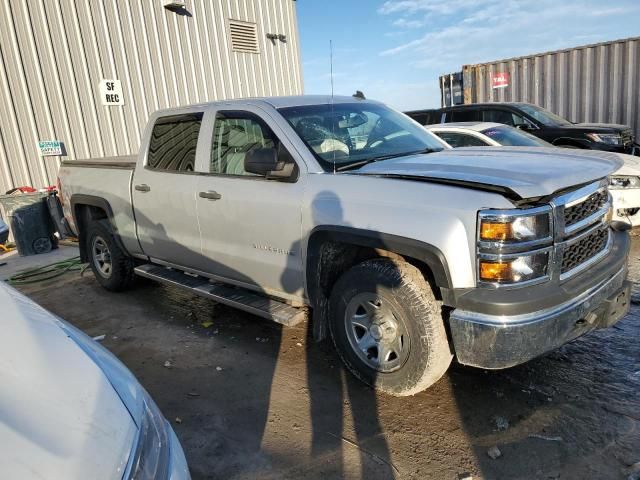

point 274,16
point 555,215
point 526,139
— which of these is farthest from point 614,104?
point 555,215

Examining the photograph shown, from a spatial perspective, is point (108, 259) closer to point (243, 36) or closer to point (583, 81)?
point (243, 36)

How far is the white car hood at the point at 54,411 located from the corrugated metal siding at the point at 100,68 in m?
7.82

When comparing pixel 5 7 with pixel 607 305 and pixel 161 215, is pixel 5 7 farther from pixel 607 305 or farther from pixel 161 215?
pixel 607 305

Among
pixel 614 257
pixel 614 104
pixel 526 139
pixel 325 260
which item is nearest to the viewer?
pixel 614 257

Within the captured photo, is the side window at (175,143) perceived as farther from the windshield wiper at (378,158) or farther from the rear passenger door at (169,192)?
the windshield wiper at (378,158)

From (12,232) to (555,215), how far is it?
8.36 meters

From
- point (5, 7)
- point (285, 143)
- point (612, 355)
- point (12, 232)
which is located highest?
point (5, 7)

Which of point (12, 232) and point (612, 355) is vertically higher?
point (12, 232)

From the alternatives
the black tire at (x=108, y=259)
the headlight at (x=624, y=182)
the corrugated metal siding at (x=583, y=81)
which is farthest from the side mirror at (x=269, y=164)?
the corrugated metal siding at (x=583, y=81)

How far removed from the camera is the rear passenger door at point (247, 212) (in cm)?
344

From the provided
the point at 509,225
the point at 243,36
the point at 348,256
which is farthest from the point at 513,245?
the point at 243,36

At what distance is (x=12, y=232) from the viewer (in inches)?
319

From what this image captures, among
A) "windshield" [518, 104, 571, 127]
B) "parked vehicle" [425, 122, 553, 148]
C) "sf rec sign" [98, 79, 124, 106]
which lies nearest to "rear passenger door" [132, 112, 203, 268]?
"parked vehicle" [425, 122, 553, 148]

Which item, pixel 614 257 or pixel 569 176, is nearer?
pixel 569 176
